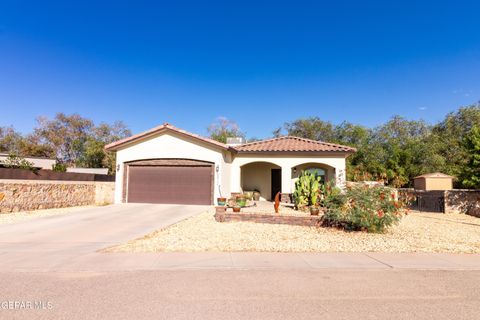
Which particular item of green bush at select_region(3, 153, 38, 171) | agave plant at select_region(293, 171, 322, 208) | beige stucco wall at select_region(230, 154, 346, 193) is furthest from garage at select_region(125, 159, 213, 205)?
agave plant at select_region(293, 171, 322, 208)

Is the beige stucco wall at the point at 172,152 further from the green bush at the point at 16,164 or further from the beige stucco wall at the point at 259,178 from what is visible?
the green bush at the point at 16,164

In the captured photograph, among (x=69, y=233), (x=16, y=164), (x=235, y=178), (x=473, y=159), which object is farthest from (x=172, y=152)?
(x=473, y=159)

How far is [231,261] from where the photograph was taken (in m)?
6.13

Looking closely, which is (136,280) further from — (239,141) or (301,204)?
(239,141)

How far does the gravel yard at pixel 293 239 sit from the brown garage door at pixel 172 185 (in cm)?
640

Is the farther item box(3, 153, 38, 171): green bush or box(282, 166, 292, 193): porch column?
box(282, 166, 292, 193): porch column

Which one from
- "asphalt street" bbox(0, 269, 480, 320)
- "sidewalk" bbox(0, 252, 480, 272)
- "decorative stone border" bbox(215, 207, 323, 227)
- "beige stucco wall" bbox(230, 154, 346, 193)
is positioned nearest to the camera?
"asphalt street" bbox(0, 269, 480, 320)

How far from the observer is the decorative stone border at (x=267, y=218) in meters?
10.4

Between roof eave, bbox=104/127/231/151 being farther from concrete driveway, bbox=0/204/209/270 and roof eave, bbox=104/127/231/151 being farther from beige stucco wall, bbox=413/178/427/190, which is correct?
beige stucco wall, bbox=413/178/427/190

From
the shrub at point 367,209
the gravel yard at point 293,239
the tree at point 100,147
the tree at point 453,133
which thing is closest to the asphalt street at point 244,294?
the gravel yard at point 293,239

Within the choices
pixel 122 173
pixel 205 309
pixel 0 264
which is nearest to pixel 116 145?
pixel 122 173

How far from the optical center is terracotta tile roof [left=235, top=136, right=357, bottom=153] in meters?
18.7

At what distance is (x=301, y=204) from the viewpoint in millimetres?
14742

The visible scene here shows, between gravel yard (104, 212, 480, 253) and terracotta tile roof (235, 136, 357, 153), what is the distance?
8.52m
